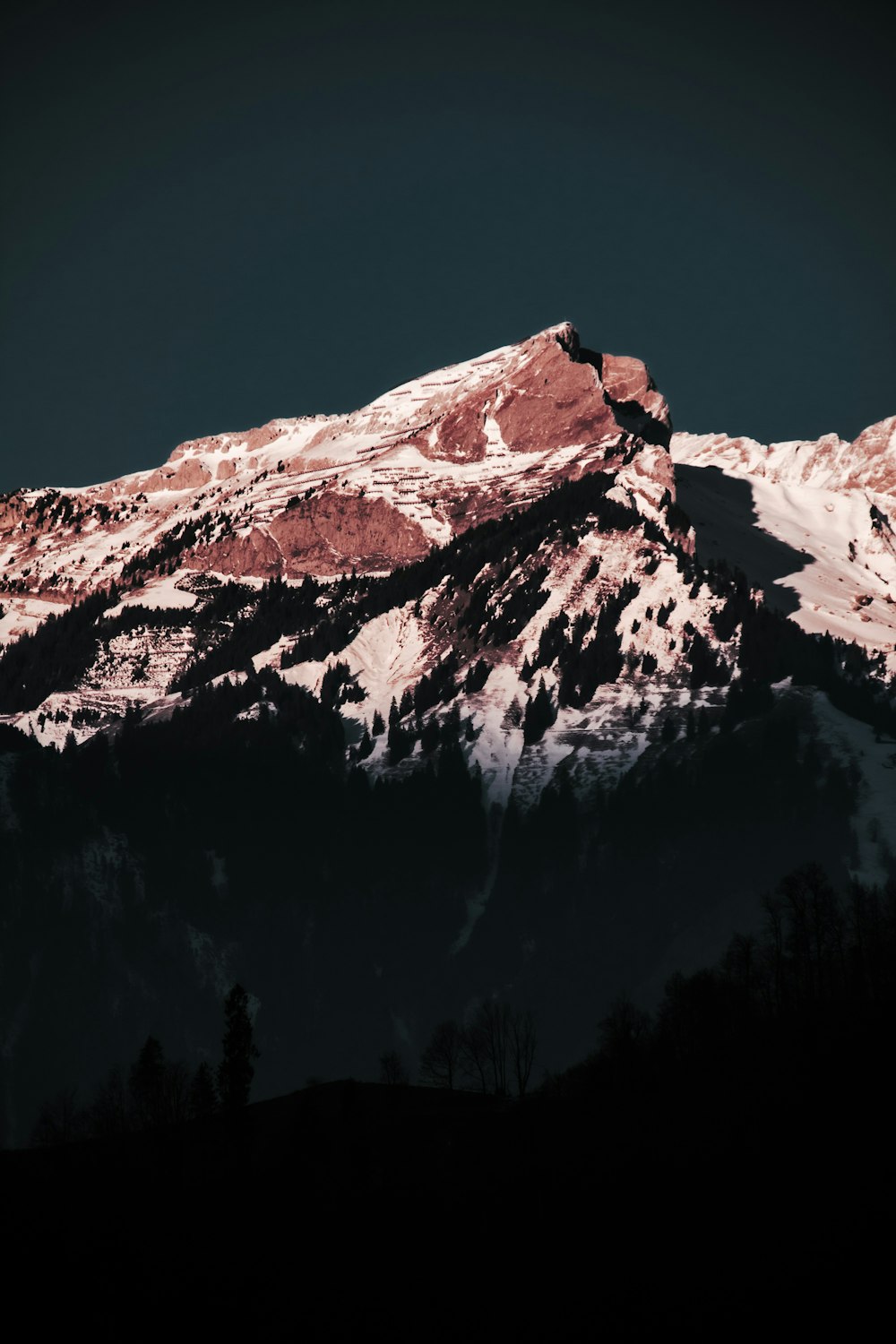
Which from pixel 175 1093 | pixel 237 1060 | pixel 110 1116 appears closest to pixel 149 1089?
pixel 110 1116

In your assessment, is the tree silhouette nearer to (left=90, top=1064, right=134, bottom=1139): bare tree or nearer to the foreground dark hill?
the foreground dark hill

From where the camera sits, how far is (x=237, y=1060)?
16162cm

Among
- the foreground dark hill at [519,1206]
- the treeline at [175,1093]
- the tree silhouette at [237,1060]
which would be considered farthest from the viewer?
the treeline at [175,1093]

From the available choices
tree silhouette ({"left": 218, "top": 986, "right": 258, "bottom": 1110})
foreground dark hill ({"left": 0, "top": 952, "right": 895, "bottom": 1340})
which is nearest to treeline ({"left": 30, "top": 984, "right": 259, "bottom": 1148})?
tree silhouette ({"left": 218, "top": 986, "right": 258, "bottom": 1110})

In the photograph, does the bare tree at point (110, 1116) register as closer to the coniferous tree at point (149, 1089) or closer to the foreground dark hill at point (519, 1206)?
the coniferous tree at point (149, 1089)

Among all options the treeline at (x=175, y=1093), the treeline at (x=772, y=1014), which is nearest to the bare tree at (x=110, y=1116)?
the treeline at (x=175, y=1093)

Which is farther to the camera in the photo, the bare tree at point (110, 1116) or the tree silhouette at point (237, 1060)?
the bare tree at point (110, 1116)

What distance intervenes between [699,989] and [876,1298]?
7329cm

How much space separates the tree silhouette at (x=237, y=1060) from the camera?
159 metres

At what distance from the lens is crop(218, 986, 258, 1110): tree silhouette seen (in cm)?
15938

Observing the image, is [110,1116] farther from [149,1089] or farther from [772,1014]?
[772,1014]

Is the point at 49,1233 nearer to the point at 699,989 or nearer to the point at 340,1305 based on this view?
the point at 340,1305

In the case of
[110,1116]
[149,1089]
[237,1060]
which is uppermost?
[237,1060]

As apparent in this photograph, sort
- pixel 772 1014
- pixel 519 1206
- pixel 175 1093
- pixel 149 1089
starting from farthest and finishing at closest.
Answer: pixel 175 1093
pixel 149 1089
pixel 772 1014
pixel 519 1206
